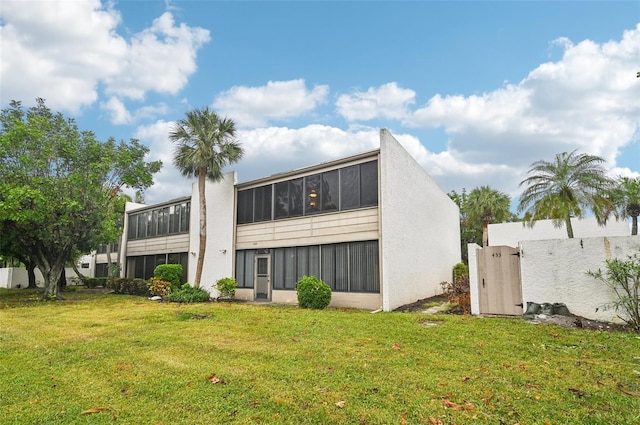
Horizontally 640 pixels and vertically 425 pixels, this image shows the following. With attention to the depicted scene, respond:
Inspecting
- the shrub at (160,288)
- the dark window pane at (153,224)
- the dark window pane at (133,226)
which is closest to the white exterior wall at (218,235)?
the shrub at (160,288)

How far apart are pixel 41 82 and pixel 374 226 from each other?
15.2 metres

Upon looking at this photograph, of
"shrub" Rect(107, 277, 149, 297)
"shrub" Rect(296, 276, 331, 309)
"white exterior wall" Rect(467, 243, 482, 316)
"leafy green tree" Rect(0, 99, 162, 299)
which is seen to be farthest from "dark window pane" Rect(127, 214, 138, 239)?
"white exterior wall" Rect(467, 243, 482, 316)

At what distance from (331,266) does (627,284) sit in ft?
28.3

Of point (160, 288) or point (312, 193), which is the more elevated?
point (312, 193)

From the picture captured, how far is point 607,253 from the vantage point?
8109 millimetres

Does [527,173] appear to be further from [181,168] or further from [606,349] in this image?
[181,168]

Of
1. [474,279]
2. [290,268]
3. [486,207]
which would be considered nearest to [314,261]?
[290,268]

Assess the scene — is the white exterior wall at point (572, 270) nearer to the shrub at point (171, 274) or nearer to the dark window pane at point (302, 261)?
the dark window pane at point (302, 261)

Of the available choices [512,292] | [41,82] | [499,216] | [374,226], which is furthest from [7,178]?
[499,216]

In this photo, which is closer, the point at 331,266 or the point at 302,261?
the point at 331,266

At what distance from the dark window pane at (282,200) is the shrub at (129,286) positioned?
9.82m

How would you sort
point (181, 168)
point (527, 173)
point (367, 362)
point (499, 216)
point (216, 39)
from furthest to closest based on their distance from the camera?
point (499, 216)
point (181, 168)
point (527, 173)
point (216, 39)
point (367, 362)

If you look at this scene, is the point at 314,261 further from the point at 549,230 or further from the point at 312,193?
the point at 549,230

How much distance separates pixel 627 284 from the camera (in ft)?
25.2
